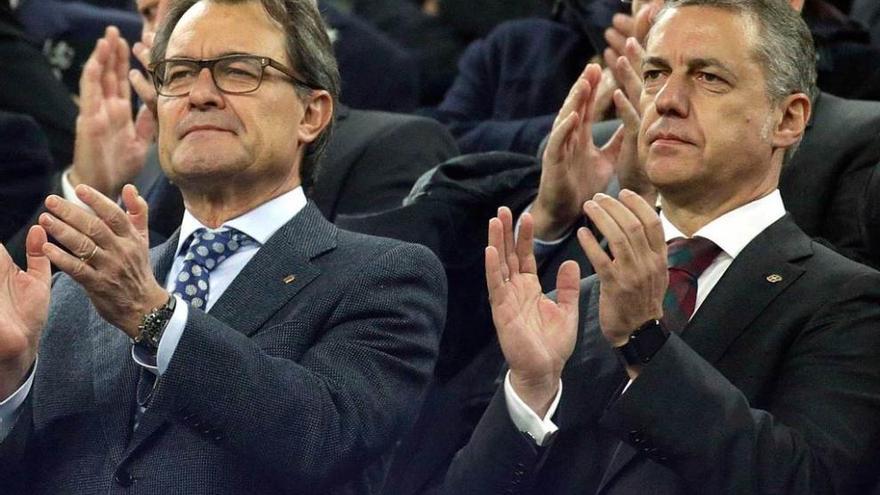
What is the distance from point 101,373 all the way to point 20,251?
3.43 ft

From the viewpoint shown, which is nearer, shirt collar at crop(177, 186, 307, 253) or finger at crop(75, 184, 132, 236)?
finger at crop(75, 184, 132, 236)

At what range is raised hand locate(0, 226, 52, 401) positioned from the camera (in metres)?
2.81

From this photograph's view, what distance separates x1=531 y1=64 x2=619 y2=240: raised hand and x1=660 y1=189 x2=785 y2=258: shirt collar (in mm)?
497

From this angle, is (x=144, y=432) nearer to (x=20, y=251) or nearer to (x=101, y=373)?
(x=101, y=373)

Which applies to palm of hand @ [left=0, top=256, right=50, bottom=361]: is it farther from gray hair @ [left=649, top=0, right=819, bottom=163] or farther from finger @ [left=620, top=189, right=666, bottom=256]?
gray hair @ [left=649, top=0, right=819, bottom=163]

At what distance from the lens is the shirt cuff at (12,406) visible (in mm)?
2953

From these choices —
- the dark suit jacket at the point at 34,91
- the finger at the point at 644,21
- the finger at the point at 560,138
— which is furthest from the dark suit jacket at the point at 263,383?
the dark suit jacket at the point at 34,91

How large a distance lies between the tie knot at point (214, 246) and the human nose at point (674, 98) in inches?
29.5

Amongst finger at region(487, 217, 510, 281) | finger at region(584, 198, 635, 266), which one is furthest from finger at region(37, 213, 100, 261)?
finger at region(584, 198, 635, 266)

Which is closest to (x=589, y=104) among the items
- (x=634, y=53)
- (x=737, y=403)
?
(x=634, y=53)

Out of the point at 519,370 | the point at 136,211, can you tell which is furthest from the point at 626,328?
the point at 136,211

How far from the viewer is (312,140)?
3.38 meters

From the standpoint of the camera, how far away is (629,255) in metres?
2.68

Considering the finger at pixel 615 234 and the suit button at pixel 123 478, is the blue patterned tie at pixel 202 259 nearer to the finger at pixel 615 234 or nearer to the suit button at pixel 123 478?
the suit button at pixel 123 478
